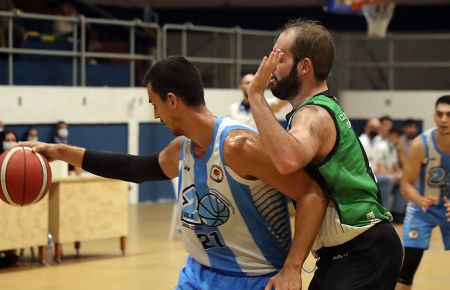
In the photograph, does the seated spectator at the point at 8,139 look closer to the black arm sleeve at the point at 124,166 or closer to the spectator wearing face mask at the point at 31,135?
the spectator wearing face mask at the point at 31,135

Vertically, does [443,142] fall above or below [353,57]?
below

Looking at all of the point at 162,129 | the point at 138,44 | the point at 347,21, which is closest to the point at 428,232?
the point at 162,129

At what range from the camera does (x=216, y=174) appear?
3916 mm

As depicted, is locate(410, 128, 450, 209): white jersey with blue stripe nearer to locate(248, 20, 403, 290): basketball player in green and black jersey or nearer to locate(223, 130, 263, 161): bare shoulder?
locate(248, 20, 403, 290): basketball player in green and black jersey

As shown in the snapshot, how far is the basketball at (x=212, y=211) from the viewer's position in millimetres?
3957

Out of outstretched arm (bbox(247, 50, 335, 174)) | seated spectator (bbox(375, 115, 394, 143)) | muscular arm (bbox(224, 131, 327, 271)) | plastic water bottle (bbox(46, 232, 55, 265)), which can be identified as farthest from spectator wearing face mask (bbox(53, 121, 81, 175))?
outstretched arm (bbox(247, 50, 335, 174))

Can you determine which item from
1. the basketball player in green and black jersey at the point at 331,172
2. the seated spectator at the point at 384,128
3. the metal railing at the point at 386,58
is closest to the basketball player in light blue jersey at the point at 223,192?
the basketball player in green and black jersey at the point at 331,172

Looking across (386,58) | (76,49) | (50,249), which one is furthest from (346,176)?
(386,58)

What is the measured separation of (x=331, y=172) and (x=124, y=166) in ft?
3.91

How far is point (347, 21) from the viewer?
70.9ft

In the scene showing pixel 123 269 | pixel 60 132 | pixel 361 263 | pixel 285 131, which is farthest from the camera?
pixel 60 132

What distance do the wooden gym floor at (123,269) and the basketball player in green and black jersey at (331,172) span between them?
468cm

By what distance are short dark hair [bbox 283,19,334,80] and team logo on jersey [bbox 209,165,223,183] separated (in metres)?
0.56

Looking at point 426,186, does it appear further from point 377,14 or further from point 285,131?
point 377,14
